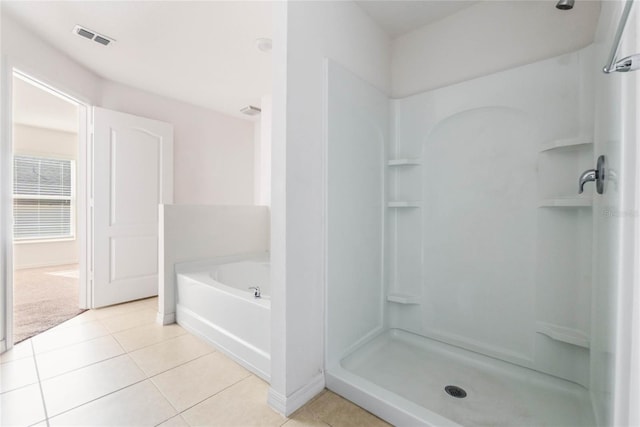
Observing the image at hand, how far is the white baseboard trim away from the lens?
2490 mm

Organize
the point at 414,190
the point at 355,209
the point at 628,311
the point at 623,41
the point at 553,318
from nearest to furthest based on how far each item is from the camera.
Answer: the point at 628,311 < the point at 623,41 < the point at 553,318 < the point at 355,209 < the point at 414,190

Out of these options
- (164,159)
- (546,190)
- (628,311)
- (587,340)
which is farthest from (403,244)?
(164,159)

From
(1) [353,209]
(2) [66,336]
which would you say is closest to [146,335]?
(2) [66,336]

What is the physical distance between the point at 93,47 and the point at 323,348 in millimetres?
3096

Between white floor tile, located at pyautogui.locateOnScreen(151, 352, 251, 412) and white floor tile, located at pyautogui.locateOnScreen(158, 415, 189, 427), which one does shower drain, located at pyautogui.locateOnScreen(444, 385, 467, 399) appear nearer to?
white floor tile, located at pyautogui.locateOnScreen(151, 352, 251, 412)

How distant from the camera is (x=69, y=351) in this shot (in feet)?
6.55

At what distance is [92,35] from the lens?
2234mm

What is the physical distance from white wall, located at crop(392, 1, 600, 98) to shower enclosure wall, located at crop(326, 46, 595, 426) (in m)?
0.11

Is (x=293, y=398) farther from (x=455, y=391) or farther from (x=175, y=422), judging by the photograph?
(x=455, y=391)

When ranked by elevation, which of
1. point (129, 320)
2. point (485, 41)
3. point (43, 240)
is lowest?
point (129, 320)

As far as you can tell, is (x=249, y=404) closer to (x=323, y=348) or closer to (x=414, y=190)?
(x=323, y=348)

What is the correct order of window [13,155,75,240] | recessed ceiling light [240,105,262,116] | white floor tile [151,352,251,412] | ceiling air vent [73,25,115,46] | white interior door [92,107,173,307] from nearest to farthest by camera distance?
white floor tile [151,352,251,412] → ceiling air vent [73,25,115,46] → white interior door [92,107,173,307] → recessed ceiling light [240,105,262,116] → window [13,155,75,240]

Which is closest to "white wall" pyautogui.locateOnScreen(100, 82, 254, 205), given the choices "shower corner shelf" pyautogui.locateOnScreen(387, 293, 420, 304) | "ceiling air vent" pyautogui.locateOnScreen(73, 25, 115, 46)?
"ceiling air vent" pyautogui.locateOnScreen(73, 25, 115, 46)

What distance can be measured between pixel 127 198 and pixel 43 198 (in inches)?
135
